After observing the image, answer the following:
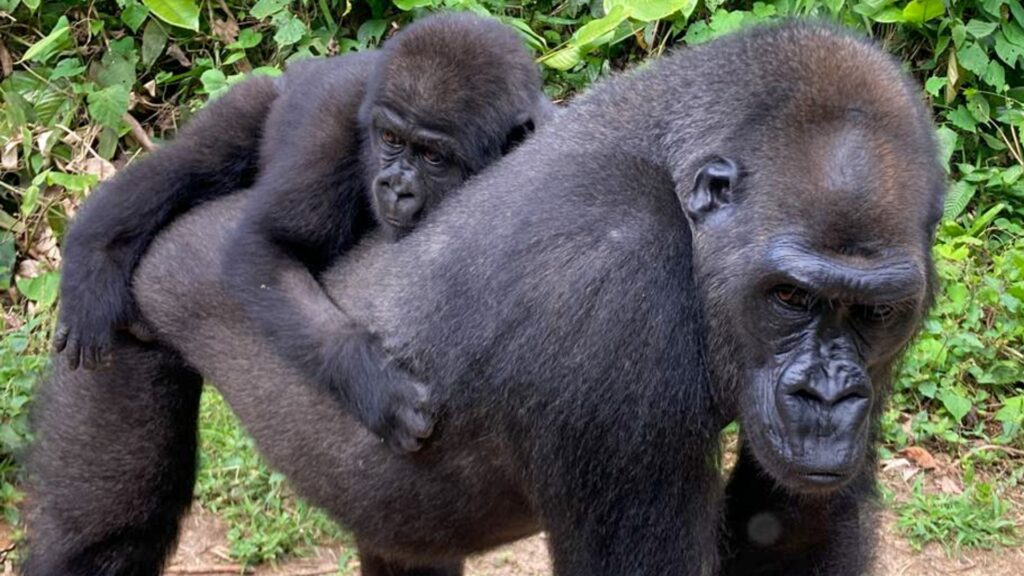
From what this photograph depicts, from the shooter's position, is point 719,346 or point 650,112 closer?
point 719,346

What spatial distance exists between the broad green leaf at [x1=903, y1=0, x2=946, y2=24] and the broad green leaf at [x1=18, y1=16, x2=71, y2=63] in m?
3.79

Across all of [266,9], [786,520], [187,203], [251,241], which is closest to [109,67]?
[266,9]

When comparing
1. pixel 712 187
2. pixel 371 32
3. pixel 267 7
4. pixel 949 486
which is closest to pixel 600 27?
pixel 371 32

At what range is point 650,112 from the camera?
3496 millimetres

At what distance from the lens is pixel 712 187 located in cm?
325

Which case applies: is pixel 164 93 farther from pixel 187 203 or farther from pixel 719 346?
pixel 719 346

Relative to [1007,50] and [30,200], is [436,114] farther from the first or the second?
[1007,50]

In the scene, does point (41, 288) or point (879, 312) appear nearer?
point (879, 312)

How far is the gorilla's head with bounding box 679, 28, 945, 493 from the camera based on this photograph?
3.08 m

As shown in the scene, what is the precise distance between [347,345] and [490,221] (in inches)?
19.7

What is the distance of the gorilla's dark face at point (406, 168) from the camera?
402 cm

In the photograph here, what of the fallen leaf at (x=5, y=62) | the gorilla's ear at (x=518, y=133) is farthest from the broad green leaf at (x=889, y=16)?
the fallen leaf at (x=5, y=62)

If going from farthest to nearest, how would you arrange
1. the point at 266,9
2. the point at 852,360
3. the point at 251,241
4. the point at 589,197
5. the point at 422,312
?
the point at 266,9 < the point at 251,241 < the point at 422,312 < the point at 589,197 < the point at 852,360

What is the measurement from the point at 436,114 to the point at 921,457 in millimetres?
2584
